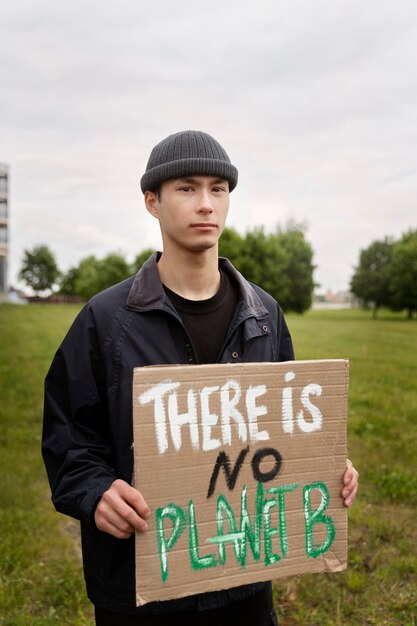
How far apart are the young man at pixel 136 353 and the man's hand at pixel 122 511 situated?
0.40 ft

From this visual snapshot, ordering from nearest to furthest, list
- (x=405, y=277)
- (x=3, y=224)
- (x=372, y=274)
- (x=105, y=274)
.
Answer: (x=405, y=277)
(x=3, y=224)
(x=372, y=274)
(x=105, y=274)

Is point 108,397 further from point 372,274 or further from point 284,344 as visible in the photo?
point 372,274

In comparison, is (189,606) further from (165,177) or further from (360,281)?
(360,281)

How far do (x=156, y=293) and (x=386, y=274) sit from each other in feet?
133

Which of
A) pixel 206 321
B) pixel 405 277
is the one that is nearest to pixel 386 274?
pixel 405 277

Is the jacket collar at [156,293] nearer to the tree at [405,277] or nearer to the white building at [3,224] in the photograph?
the tree at [405,277]

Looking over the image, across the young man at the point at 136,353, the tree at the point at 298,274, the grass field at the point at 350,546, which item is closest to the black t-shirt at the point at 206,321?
the young man at the point at 136,353

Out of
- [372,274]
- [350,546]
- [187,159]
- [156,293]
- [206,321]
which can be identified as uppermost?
[372,274]

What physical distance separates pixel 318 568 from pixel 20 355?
14862 millimetres

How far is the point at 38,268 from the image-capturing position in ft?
311

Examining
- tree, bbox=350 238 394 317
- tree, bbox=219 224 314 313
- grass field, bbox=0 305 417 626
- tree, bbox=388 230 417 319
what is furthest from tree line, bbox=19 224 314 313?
grass field, bbox=0 305 417 626

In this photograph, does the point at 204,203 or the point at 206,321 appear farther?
the point at 206,321

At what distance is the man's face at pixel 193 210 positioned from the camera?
201 centimetres

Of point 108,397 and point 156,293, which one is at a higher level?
point 156,293
